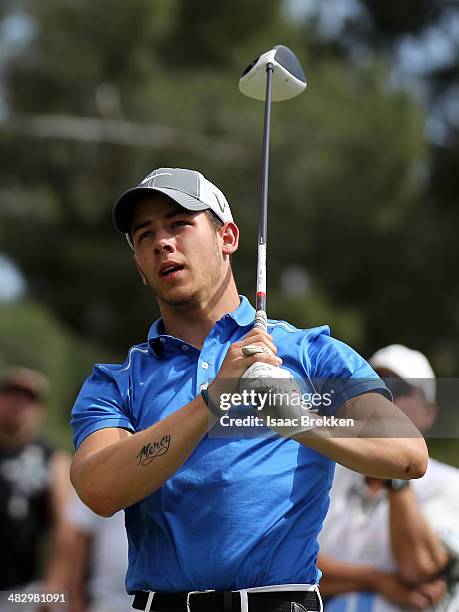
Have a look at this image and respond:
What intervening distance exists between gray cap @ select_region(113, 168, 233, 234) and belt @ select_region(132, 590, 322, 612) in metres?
1.11

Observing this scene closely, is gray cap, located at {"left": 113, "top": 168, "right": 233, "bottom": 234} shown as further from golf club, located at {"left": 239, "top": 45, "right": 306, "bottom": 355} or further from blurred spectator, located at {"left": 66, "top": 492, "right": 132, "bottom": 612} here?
blurred spectator, located at {"left": 66, "top": 492, "right": 132, "bottom": 612}

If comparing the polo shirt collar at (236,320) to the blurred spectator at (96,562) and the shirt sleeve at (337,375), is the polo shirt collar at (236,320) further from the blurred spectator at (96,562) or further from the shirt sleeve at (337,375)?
the blurred spectator at (96,562)

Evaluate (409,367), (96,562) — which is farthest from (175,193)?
(96,562)

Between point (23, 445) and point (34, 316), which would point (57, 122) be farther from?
point (23, 445)

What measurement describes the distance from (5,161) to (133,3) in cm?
321

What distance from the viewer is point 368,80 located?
70.0ft

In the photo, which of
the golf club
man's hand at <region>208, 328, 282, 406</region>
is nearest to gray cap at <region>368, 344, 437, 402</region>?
the golf club

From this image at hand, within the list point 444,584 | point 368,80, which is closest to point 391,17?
point 368,80

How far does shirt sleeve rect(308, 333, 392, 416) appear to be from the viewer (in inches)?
129

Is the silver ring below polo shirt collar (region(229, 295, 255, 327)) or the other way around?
below

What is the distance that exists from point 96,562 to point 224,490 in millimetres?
→ 3500

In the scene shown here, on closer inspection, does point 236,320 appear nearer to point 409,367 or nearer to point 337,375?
point 337,375

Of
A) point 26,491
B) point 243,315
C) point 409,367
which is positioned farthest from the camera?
point 26,491

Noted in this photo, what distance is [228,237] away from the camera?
12.2 ft
